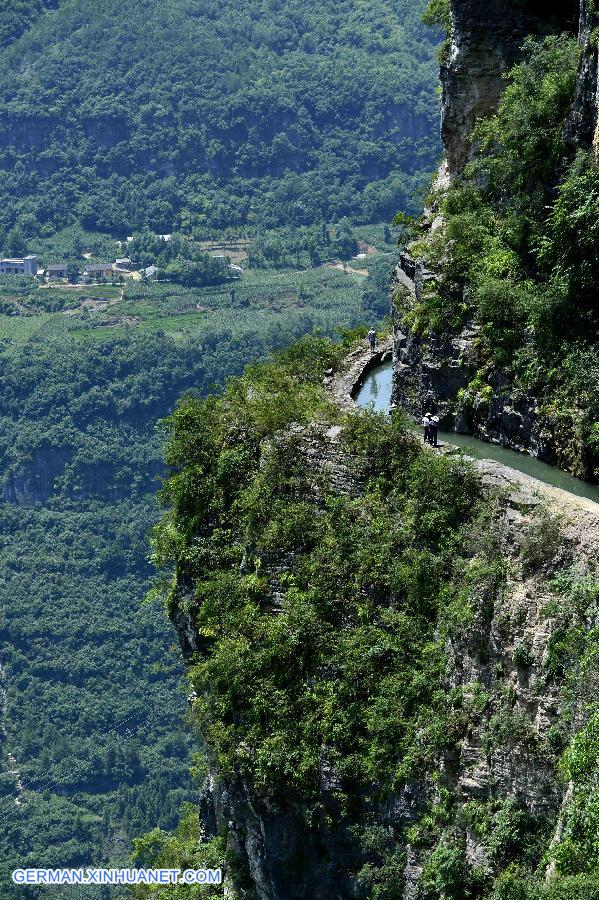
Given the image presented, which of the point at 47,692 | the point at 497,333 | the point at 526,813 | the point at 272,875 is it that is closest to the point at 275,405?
the point at 497,333

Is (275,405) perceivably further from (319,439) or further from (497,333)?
(497,333)

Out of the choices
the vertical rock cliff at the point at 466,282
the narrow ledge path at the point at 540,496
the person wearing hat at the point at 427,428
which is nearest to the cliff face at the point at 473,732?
the narrow ledge path at the point at 540,496

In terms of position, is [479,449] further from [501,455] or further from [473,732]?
[473,732]

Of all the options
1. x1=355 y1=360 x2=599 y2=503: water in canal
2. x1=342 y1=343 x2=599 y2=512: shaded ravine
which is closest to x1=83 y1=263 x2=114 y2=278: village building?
x1=342 y1=343 x2=599 y2=512: shaded ravine

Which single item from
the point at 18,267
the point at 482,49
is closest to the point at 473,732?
the point at 482,49

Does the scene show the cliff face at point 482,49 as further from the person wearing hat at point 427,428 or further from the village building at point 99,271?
the village building at point 99,271

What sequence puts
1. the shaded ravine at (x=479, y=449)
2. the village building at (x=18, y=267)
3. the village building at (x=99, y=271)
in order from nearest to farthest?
the shaded ravine at (x=479, y=449) → the village building at (x=99, y=271) → the village building at (x=18, y=267)
